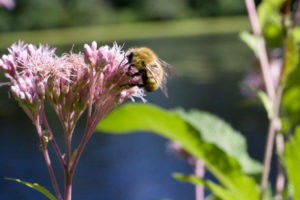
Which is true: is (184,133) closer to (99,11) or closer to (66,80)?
(66,80)

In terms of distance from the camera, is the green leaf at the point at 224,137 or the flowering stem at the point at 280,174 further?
the green leaf at the point at 224,137

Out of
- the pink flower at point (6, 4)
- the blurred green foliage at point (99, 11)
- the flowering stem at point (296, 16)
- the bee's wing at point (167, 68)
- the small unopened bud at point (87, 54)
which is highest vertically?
the blurred green foliage at point (99, 11)

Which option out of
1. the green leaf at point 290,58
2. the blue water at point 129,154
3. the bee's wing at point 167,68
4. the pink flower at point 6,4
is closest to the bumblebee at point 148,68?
the bee's wing at point 167,68

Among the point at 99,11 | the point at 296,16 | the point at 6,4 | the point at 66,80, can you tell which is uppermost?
the point at 99,11

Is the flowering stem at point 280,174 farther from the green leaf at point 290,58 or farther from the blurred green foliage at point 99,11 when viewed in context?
the blurred green foliage at point 99,11

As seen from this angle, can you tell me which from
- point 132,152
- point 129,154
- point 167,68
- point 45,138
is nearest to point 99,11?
point 132,152

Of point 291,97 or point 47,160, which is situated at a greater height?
point 291,97
